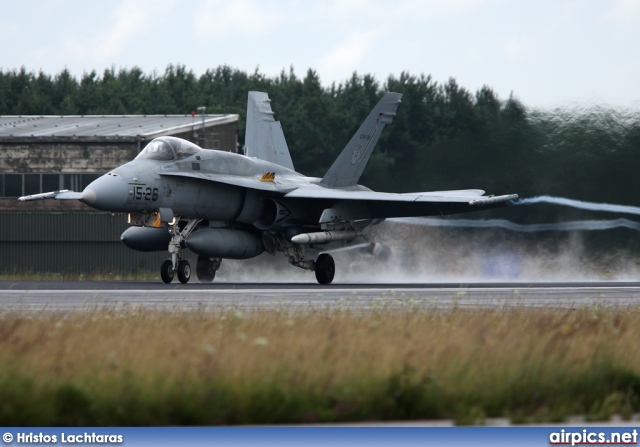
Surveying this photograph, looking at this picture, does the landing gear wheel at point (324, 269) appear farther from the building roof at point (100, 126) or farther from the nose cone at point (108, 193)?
the building roof at point (100, 126)

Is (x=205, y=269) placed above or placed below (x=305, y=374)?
below

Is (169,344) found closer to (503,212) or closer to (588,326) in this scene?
(588,326)

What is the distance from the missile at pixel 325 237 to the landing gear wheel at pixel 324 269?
15.8 inches

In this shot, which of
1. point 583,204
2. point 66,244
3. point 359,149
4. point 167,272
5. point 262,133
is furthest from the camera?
point 66,244

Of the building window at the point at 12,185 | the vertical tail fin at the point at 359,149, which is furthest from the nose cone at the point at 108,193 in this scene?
the building window at the point at 12,185

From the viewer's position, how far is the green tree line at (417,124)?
24.6 meters

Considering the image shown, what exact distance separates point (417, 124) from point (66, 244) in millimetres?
24324

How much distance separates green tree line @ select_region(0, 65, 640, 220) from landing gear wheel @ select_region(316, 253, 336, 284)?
527 centimetres

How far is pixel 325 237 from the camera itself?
2189cm

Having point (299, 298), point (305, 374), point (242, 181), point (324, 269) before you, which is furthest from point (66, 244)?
point (305, 374)

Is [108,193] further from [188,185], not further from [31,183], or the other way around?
[31,183]

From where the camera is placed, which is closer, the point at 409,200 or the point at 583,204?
the point at 409,200

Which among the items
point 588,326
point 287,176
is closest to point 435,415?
point 588,326

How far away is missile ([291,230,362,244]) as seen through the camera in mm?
21156
